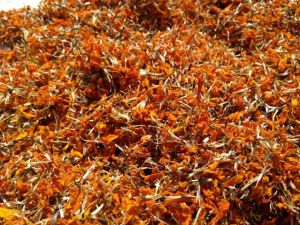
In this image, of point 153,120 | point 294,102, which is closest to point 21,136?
point 153,120

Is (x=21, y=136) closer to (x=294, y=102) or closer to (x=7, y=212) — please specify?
(x=7, y=212)

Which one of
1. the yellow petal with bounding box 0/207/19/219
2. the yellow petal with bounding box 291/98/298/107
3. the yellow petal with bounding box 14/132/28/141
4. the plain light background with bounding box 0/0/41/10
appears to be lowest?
the yellow petal with bounding box 0/207/19/219

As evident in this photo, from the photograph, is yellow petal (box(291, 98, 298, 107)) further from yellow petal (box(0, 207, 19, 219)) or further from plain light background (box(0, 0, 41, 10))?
plain light background (box(0, 0, 41, 10))

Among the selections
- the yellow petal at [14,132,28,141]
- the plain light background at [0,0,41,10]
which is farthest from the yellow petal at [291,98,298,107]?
the plain light background at [0,0,41,10]

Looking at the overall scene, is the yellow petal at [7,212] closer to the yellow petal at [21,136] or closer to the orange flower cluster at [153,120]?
the orange flower cluster at [153,120]

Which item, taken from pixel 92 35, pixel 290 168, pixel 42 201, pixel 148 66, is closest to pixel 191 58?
pixel 148 66

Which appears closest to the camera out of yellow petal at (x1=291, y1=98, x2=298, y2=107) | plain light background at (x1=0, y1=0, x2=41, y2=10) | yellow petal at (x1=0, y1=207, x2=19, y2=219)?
yellow petal at (x1=0, y1=207, x2=19, y2=219)
